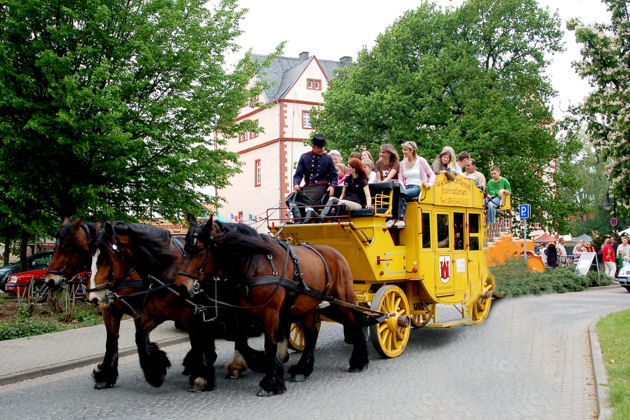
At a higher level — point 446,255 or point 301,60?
point 301,60

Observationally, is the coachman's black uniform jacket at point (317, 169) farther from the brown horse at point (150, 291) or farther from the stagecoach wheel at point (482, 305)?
the stagecoach wheel at point (482, 305)

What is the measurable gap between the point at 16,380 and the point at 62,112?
532 cm

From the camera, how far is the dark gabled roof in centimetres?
4216

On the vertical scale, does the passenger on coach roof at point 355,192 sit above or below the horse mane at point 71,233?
above

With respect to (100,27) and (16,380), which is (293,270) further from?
(100,27)

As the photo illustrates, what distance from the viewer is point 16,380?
7.58 m

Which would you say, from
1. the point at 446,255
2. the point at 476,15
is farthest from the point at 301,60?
the point at 446,255

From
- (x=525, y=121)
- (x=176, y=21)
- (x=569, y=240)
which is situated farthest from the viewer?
(x=569, y=240)

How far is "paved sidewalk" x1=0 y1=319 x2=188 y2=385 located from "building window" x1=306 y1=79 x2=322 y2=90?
32.9m

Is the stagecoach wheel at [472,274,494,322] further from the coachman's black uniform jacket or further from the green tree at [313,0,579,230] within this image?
the green tree at [313,0,579,230]

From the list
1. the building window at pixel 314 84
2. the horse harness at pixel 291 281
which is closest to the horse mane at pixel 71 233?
the horse harness at pixel 291 281

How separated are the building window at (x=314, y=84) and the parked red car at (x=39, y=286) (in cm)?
2658

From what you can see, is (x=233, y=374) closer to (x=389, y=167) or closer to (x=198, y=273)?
(x=198, y=273)

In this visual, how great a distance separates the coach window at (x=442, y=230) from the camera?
29.8 ft
